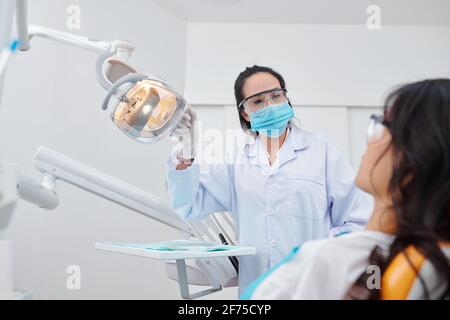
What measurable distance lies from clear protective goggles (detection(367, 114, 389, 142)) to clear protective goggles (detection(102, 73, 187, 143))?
1.36 ft

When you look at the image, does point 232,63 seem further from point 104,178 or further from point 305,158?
point 104,178

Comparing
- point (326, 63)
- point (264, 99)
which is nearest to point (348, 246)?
point (264, 99)

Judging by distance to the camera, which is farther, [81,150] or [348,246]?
[81,150]

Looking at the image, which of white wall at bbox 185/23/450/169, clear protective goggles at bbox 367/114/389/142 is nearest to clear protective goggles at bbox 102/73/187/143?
clear protective goggles at bbox 367/114/389/142

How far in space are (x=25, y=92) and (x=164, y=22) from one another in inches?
42.7

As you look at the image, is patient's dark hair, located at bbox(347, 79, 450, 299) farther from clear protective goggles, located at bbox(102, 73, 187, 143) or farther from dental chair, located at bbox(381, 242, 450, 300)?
clear protective goggles, located at bbox(102, 73, 187, 143)

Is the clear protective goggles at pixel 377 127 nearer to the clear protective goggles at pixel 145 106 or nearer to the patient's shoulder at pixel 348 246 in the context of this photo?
the patient's shoulder at pixel 348 246

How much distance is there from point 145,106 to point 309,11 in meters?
2.11

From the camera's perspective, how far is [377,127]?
0.66m

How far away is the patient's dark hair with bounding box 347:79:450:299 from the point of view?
54 centimetres

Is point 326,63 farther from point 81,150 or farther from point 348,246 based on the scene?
point 348,246

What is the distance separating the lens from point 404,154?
0.58 m

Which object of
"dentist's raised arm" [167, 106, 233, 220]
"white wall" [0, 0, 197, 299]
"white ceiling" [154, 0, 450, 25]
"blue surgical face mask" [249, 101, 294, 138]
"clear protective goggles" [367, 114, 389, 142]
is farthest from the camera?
"white ceiling" [154, 0, 450, 25]
